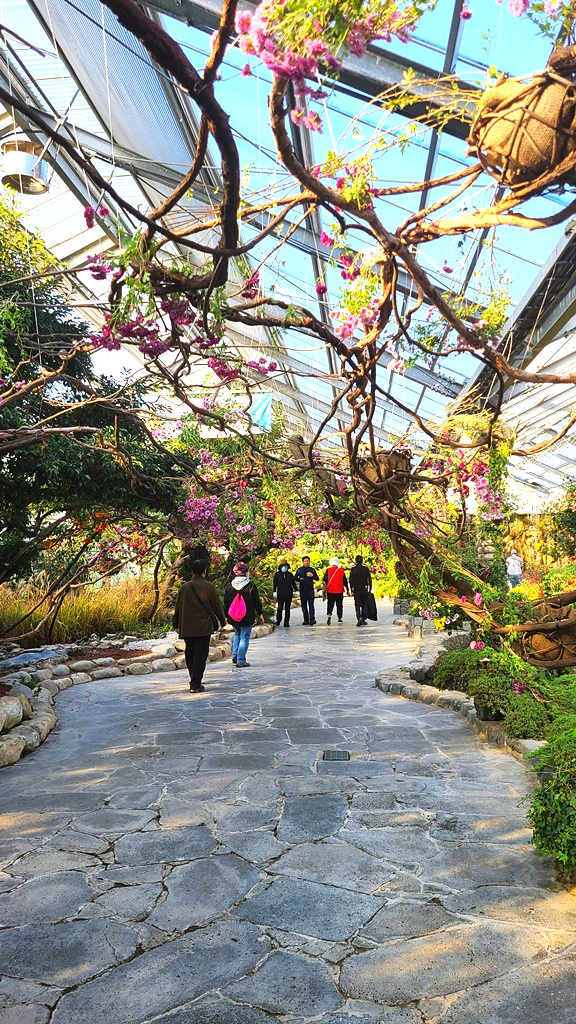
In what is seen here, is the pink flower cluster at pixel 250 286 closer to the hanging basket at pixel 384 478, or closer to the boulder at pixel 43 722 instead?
the hanging basket at pixel 384 478

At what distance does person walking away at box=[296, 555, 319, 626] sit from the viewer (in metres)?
15.7

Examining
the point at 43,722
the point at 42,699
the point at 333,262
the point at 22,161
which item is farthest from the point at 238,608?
the point at 333,262

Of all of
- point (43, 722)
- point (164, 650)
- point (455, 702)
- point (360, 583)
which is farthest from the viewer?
point (360, 583)

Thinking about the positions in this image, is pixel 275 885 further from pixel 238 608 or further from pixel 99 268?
pixel 238 608

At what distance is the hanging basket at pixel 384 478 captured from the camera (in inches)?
241

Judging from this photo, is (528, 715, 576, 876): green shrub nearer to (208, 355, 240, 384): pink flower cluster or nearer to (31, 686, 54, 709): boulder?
(208, 355, 240, 384): pink flower cluster

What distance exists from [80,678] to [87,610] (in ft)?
9.99

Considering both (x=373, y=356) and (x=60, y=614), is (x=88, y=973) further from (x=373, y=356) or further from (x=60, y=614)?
(x=60, y=614)

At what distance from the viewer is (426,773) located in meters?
5.08

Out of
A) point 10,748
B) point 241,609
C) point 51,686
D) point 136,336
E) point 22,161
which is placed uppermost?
point 22,161

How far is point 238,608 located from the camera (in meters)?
9.80

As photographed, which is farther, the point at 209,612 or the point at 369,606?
the point at 369,606

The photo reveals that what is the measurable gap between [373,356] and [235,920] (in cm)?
288

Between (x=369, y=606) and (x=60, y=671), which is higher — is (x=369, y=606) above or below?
above
